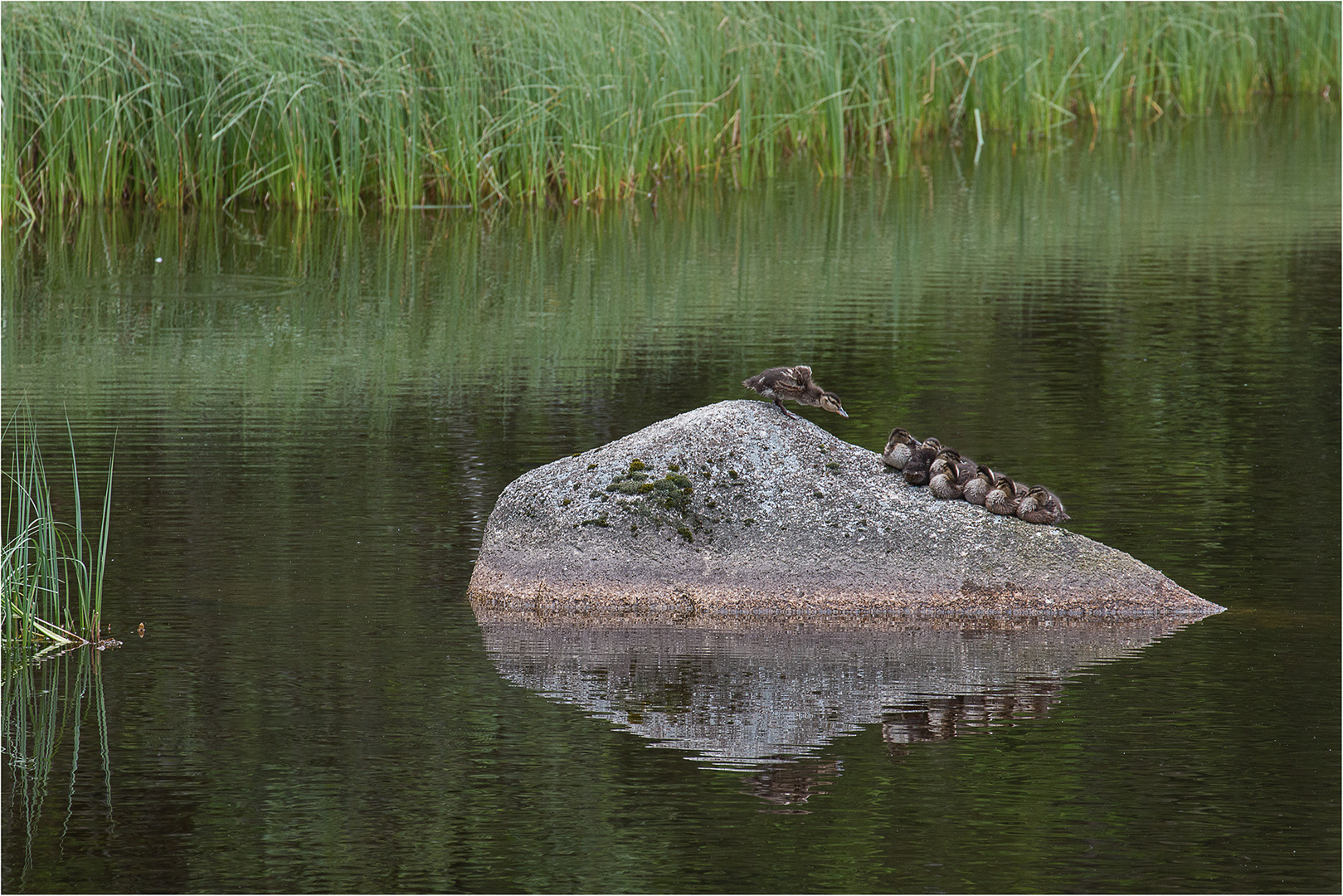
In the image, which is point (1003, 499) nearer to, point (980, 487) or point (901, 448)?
point (980, 487)

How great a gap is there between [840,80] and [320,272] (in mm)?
8137

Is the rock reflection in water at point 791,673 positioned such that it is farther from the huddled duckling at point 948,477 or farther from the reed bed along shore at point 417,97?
the reed bed along shore at point 417,97

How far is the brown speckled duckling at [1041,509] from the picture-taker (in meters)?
8.87

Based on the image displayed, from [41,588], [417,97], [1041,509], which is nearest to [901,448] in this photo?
[1041,509]

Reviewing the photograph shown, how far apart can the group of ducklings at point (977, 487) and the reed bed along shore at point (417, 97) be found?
13.0 meters

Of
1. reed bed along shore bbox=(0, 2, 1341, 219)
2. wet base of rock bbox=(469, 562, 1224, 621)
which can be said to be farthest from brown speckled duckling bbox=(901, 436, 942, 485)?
reed bed along shore bbox=(0, 2, 1341, 219)

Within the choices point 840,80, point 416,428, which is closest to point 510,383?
point 416,428

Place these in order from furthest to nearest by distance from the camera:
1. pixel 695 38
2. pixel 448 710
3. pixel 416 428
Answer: pixel 695 38 < pixel 416 428 < pixel 448 710

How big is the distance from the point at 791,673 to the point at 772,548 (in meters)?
1.04

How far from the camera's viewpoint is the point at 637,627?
8.67 metres

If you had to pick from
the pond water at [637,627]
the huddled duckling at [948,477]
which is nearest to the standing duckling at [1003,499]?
the huddled duckling at [948,477]

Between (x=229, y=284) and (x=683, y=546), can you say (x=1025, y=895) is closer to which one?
(x=683, y=546)

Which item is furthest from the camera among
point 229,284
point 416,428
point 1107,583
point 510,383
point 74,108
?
point 74,108

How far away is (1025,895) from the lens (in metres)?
5.80
